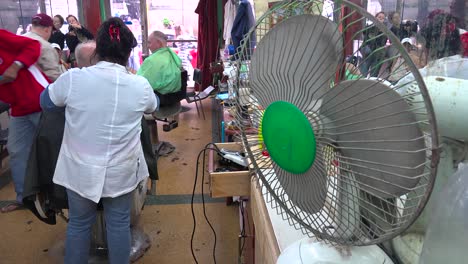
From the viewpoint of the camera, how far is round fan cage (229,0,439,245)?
53cm

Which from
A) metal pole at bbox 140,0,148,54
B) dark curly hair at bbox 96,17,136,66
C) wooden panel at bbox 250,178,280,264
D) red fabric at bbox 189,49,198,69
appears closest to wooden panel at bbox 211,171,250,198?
wooden panel at bbox 250,178,280,264

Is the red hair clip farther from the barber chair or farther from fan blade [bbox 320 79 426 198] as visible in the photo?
the barber chair

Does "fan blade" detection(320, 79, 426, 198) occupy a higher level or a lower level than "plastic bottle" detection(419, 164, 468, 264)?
higher

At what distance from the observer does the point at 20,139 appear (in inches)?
103

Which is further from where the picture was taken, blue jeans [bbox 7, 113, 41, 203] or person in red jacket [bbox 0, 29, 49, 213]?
blue jeans [bbox 7, 113, 41, 203]

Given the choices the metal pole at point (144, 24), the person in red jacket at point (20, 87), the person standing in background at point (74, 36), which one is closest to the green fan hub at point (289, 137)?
the person in red jacket at point (20, 87)

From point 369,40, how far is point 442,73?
0.87ft

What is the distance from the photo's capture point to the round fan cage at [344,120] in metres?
0.53

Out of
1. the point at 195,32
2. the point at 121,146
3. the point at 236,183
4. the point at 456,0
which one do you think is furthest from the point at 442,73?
the point at 195,32

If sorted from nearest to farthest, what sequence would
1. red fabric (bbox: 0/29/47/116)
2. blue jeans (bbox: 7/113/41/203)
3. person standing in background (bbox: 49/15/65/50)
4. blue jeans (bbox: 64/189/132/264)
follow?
blue jeans (bbox: 64/189/132/264) < red fabric (bbox: 0/29/47/116) < blue jeans (bbox: 7/113/41/203) < person standing in background (bbox: 49/15/65/50)

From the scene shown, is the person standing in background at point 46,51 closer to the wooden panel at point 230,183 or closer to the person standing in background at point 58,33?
the wooden panel at point 230,183

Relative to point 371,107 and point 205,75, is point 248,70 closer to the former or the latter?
point 371,107

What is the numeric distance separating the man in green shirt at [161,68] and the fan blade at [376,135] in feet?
10.3

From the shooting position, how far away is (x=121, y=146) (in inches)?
67.2
